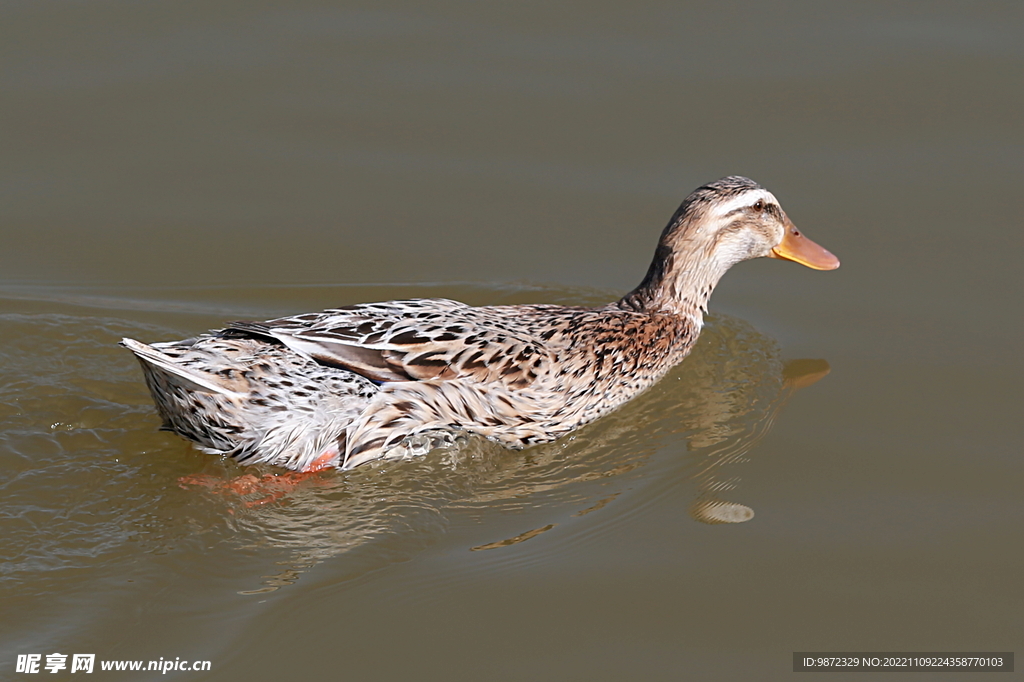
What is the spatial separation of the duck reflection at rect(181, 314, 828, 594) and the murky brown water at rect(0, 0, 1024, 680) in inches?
0.9

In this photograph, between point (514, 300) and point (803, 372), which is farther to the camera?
point (514, 300)

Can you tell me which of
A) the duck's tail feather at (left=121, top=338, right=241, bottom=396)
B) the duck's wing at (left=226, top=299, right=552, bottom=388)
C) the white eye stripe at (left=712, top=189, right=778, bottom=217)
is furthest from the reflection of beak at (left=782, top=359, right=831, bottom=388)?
the duck's tail feather at (left=121, top=338, right=241, bottom=396)

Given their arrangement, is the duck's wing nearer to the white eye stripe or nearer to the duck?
the duck

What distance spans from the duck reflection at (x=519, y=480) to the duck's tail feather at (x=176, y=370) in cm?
57

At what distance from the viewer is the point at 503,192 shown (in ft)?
29.7

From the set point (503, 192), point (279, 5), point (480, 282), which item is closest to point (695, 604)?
point (480, 282)

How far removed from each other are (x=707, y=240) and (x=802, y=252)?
739 millimetres

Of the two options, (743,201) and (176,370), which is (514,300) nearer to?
(743,201)

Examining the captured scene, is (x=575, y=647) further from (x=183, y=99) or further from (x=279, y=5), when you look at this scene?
(x=279, y=5)

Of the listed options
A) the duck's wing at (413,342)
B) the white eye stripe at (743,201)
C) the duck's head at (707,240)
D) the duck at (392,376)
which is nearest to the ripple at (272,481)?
the duck at (392,376)

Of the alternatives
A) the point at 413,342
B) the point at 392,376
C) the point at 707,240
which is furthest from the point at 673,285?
the point at 392,376

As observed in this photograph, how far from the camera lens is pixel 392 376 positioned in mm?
6348

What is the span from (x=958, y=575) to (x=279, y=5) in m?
7.49

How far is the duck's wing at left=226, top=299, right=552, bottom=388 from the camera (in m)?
6.30
